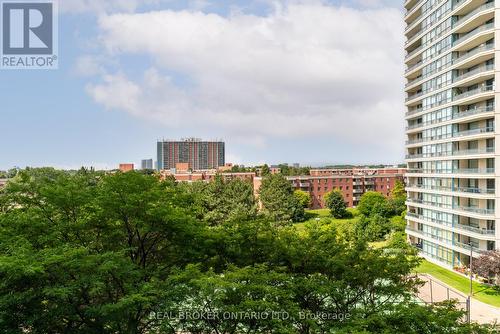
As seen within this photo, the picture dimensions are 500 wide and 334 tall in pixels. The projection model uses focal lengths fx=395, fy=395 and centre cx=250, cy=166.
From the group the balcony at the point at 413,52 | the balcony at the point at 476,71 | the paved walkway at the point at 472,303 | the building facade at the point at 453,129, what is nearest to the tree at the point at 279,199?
the building facade at the point at 453,129

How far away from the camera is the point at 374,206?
231 feet

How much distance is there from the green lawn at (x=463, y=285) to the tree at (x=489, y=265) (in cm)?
128

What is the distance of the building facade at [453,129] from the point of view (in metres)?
33.8

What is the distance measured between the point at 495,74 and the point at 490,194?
10.0 m

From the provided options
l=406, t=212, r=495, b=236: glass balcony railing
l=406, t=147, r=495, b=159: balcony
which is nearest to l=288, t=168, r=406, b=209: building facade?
l=406, t=147, r=495, b=159: balcony

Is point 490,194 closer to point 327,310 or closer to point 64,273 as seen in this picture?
point 327,310

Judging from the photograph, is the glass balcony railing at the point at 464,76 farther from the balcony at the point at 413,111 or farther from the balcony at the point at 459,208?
the balcony at the point at 459,208

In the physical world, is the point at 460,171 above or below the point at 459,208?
above

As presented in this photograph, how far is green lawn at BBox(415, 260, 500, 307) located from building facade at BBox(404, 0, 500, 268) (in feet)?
5.60

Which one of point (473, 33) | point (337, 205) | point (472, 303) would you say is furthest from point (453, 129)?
point (337, 205)

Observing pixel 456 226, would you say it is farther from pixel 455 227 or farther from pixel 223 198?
pixel 223 198

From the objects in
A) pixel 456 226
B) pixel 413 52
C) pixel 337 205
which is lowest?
pixel 337 205

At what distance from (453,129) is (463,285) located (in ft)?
49.8

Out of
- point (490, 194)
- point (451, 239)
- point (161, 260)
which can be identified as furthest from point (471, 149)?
point (161, 260)
